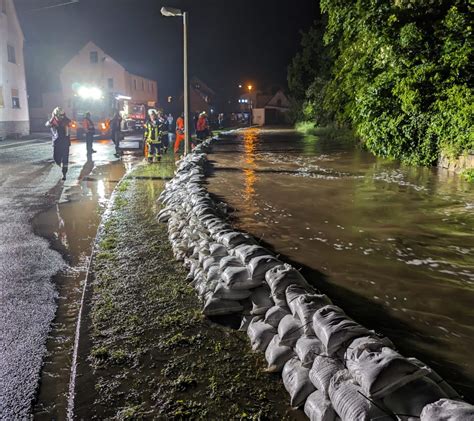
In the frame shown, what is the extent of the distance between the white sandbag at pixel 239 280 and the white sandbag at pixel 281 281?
0.55ft

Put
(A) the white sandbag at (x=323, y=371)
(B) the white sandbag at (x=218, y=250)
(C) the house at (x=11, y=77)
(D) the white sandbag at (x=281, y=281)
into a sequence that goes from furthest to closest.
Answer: (C) the house at (x=11, y=77) < (B) the white sandbag at (x=218, y=250) < (D) the white sandbag at (x=281, y=281) < (A) the white sandbag at (x=323, y=371)

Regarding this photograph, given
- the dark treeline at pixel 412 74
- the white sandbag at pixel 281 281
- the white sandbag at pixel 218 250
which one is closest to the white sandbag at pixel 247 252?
the white sandbag at pixel 218 250

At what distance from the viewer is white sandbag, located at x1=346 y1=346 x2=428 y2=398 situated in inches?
76.7

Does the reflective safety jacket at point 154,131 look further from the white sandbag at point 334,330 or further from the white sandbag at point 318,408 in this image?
the white sandbag at point 318,408

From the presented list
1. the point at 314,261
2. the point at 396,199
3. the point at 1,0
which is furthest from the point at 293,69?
the point at 314,261

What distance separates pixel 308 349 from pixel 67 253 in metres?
3.79

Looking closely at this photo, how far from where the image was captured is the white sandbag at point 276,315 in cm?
293

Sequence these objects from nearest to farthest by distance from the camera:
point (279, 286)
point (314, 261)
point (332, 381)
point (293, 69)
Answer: point (332, 381), point (279, 286), point (314, 261), point (293, 69)

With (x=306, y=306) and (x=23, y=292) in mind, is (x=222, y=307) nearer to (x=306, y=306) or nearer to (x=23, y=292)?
(x=306, y=306)

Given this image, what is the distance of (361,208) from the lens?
22.1ft

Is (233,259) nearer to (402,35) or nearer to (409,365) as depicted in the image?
(409,365)

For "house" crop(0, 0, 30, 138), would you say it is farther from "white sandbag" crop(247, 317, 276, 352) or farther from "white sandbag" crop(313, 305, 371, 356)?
"white sandbag" crop(313, 305, 371, 356)

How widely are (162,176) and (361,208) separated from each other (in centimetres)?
586

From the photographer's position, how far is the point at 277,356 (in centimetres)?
267
